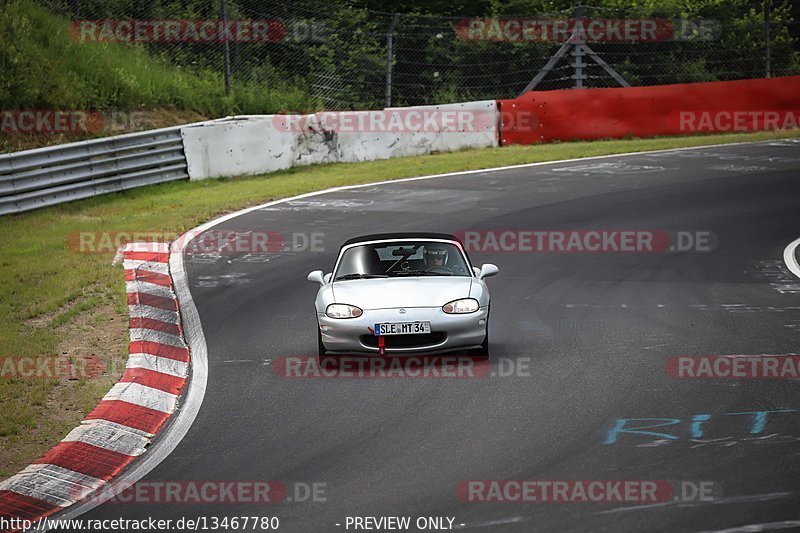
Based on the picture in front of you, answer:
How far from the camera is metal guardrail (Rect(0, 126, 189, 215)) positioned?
18219mm

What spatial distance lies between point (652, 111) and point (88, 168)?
14.1 metres

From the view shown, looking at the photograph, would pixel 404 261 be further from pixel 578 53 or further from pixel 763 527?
pixel 578 53

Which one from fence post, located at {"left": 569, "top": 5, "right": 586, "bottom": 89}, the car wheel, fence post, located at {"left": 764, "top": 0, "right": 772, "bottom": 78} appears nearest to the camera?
the car wheel

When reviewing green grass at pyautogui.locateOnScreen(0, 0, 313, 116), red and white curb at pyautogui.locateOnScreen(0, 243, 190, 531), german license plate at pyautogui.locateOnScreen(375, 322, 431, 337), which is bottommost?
red and white curb at pyautogui.locateOnScreen(0, 243, 190, 531)

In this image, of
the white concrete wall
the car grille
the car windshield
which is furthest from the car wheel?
the white concrete wall

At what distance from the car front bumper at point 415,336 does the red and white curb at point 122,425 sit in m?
1.48

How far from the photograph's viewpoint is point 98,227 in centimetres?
1738

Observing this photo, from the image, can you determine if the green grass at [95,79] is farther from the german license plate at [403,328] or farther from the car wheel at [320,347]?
the german license plate at [403,328]

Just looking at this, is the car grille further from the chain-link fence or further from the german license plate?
the chain-link fence

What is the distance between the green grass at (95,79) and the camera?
23.1 metres

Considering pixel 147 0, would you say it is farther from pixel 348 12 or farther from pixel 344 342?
pixel 344 342

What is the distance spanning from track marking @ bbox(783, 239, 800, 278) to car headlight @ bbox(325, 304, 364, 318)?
6.60 metres

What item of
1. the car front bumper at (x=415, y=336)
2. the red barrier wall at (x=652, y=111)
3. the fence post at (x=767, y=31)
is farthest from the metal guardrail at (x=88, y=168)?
the fence post at (x=767, y=31)

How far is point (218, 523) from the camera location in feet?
20.5
